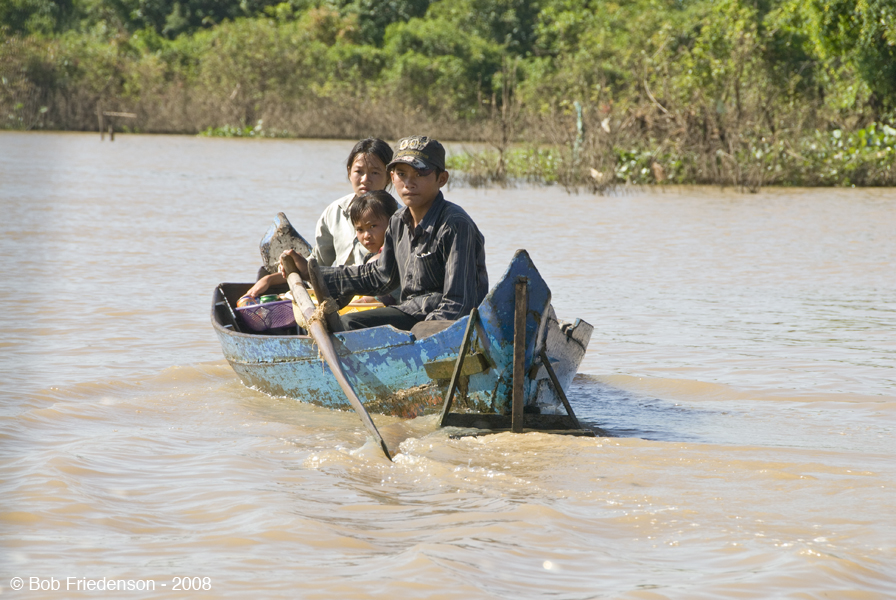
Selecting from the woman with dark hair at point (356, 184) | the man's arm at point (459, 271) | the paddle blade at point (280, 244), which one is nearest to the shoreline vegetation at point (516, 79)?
the paddle blade at point (280, 244)

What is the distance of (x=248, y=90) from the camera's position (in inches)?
1340

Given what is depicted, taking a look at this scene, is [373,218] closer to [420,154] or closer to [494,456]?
[420,154]

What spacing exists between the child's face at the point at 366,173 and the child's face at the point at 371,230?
373 mm

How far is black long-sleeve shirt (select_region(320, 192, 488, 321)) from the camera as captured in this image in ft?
13.6

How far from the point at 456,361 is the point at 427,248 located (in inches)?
21.3

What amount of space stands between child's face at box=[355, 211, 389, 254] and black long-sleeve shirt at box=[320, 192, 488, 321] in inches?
12.7

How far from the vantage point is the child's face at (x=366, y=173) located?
5281 mm

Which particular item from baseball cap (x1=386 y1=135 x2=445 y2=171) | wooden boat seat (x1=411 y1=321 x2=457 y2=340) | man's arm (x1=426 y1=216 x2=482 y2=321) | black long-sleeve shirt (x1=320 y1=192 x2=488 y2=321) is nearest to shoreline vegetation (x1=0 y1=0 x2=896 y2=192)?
black long-sleeve shirt (x1=320 y1=192 x2=488 y2=321)

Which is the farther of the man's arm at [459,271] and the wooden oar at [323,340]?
the man's arm at [459,271]

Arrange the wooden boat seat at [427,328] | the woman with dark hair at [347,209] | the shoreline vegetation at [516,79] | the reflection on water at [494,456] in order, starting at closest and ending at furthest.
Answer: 1. the reflection on water at [494,456]
2. the wooden boat seat at [427,328]
3. the woman with dark hair at [347,209]
4. the shoreline vegetation at [516,79]

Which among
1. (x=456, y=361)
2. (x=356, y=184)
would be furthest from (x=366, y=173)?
(x=456, y=361)

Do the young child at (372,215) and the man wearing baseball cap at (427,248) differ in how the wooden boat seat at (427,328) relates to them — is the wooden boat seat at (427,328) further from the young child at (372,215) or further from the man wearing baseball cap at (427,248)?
the young child at (372,215)

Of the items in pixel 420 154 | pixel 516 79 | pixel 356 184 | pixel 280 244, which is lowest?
pixel 280 244

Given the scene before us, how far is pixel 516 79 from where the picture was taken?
97.8 ft
